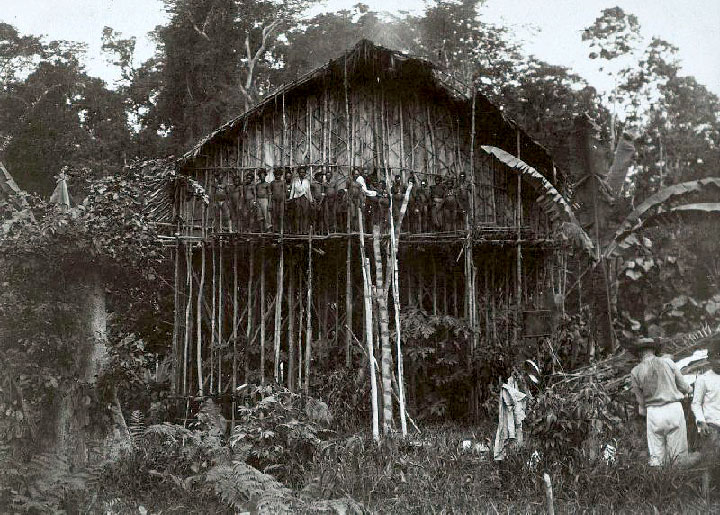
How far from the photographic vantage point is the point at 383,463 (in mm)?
8469

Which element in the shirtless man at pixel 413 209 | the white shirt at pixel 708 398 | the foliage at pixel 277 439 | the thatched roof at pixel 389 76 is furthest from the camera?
the thatched roof at pixel 389 76

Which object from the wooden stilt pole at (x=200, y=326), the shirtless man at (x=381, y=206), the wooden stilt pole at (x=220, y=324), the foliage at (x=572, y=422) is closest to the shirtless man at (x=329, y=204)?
the shirtless man at (x=381, y=206)

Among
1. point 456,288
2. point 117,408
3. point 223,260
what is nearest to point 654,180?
point 456,288

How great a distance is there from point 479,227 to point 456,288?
1.31 metres

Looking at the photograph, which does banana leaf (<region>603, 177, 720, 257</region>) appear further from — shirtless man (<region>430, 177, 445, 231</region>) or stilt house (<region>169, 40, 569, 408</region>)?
shirtless man (<region>430, 177, 445, 231</region>)

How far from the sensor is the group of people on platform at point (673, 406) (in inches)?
326

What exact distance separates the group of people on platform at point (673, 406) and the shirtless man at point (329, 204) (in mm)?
6562

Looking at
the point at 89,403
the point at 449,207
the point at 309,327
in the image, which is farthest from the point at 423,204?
the point at 89,403

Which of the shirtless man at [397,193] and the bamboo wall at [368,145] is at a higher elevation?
the bamboo wall at [368,145]

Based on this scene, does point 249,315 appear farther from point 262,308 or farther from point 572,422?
point 572,422

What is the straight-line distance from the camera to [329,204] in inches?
547

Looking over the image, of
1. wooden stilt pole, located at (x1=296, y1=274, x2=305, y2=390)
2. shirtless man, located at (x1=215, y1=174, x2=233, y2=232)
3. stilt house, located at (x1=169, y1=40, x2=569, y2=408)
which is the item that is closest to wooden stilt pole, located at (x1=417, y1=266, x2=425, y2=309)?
stilt house, located at (x1=169, y1=40, x2=569, y2=408)

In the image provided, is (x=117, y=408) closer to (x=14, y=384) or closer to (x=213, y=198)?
(x=14, y=384)

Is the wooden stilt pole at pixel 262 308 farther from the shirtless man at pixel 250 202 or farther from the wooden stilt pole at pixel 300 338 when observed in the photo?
the wooden stilt pole at pixel 300 338
